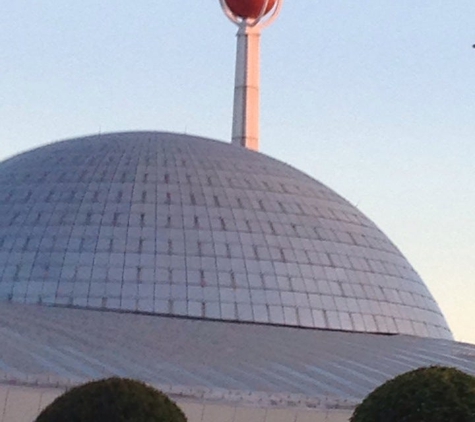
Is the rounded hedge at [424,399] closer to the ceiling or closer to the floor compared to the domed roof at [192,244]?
closer to the ceiling

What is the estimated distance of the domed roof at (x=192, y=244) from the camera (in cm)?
4741

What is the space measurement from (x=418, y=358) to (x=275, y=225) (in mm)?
10362

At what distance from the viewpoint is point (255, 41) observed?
81.1 m

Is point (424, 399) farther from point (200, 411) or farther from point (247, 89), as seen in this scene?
point (247, 89)

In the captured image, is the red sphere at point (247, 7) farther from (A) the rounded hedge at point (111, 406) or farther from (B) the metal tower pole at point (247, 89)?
(A) the rounded hedge at point (111, 406)

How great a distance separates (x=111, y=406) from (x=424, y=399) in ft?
15.8

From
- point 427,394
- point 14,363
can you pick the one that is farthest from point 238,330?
point 427,394

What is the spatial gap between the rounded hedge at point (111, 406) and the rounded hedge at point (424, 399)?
3124mm

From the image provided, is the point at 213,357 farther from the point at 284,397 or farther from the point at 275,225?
the point at 275,225

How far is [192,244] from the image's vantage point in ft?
160

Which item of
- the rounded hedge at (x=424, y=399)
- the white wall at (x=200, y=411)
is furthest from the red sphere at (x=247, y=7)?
the rounded hedge at (x=424, y=399)

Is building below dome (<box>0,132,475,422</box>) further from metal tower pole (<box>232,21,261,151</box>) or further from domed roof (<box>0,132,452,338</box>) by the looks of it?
metal tower pole (<box>232,21,261,151</box>)

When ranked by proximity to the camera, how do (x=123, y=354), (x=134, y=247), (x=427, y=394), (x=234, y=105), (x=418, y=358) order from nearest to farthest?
(x=427, y=394), (x=123, y=354), (x=418, y=358), (x=134, y=247), (x=234, y=105)

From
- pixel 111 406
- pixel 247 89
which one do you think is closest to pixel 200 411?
pixel 111 406
